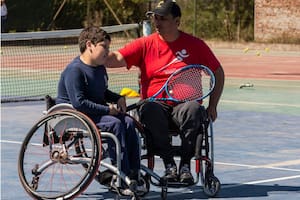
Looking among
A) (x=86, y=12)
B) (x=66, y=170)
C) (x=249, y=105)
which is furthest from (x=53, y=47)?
(x=66, y=170)

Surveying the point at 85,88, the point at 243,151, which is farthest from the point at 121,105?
the point at 243,151

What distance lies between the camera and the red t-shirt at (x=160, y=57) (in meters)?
7.42

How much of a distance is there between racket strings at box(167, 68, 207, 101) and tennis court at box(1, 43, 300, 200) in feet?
2.47

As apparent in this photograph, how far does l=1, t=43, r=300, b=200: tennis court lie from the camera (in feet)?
Result: 24.7

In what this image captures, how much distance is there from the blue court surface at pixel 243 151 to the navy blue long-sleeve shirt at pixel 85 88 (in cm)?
82

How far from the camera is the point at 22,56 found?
981 inches

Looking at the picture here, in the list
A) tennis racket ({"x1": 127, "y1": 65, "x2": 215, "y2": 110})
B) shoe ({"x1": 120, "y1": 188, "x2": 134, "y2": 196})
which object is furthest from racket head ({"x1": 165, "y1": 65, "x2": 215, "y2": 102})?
shoe ({"x1": 120, "y1": 188, "x2": 134, "y2": 196})

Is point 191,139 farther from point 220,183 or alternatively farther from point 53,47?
point 53,47

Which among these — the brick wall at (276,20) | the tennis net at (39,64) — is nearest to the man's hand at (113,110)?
the tennis net at (39,64)

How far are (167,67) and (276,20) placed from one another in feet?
76.4

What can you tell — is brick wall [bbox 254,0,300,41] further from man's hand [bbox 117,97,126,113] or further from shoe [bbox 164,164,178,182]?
man's hand [bbox 117,97,126,113]

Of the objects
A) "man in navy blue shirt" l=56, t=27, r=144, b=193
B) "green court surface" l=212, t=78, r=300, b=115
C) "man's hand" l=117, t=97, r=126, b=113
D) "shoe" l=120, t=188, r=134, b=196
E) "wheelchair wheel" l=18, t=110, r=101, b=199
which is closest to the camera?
"wheelchair wheel" l=18, t=110, r=101, b=199

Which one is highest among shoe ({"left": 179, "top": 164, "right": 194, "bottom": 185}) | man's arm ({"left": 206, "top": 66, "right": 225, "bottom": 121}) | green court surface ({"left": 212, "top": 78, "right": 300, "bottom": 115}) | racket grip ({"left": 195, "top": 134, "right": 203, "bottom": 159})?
man's arm ({"left": 206, "top": 66, "right": 225, "bottom": 121})

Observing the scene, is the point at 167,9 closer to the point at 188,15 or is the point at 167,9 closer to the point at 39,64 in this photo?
the point at 39,64
